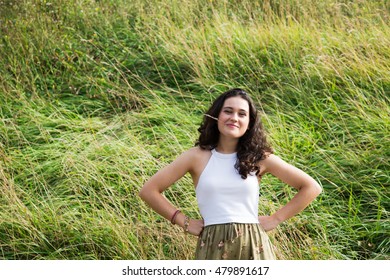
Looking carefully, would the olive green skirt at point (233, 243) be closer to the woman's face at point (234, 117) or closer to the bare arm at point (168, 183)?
the bare arm at point (168, 183)

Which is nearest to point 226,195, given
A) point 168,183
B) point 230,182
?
point 230,182

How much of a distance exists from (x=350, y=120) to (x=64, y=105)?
2471mm

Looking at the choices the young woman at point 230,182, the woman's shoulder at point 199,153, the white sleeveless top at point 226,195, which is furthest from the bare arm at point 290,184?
the woman's shoulder at point 199,153

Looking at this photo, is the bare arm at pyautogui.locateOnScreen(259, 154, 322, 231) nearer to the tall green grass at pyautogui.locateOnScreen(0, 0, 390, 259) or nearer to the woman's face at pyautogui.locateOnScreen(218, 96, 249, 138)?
the woman's face at pyautogui.locateOnScreen(218, 96, 249, 138)

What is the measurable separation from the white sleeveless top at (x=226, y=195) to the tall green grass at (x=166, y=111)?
1270mm

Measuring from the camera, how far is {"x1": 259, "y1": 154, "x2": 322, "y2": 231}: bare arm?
139 inches

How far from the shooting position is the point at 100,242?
192 inches

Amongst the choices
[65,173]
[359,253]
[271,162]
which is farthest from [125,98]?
[271,162]

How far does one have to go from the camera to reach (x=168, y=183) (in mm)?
3566

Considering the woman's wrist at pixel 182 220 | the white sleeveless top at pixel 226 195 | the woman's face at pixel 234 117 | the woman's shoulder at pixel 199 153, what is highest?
the woman's face at pixel 234 117

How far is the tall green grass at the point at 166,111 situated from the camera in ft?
16.2

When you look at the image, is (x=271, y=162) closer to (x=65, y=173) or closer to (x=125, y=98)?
(x=65, y=173)

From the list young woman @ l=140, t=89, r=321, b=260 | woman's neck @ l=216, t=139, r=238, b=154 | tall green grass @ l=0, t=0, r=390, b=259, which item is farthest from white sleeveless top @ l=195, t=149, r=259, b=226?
tall green grass @ l=0, t=0, r=390, b=259

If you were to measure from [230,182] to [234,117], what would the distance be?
32 cm
